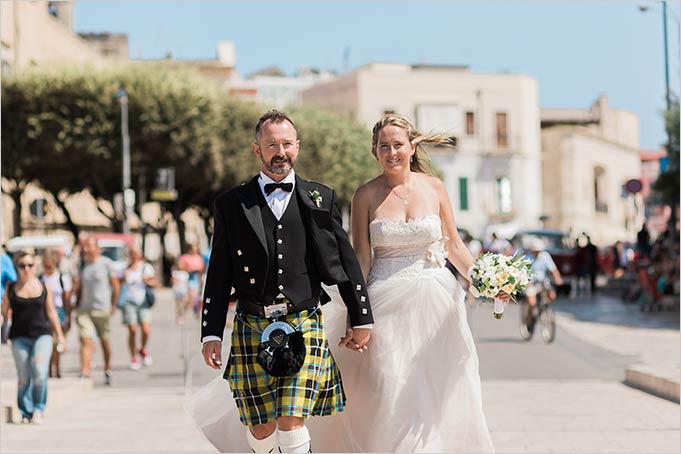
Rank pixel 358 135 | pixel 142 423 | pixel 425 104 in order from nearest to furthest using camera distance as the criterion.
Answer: pixel 142 423, pixel 358 135, pixel 425 104

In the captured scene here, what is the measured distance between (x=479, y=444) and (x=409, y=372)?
531 millimetres

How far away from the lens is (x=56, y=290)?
1542 cm

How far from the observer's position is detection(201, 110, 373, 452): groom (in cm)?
606

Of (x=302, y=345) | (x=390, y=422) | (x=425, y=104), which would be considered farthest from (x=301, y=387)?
(x=425, y=104)

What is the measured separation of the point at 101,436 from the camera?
10.7m

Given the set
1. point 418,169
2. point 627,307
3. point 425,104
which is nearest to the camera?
point 418,169

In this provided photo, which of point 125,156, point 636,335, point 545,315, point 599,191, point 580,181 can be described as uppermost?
point 125,156

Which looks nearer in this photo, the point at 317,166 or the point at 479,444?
the point at 479,444

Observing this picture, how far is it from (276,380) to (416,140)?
1730mm

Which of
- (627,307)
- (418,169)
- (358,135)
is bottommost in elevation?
(627,307)

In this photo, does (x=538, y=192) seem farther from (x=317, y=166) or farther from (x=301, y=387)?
(x=301, y=387)

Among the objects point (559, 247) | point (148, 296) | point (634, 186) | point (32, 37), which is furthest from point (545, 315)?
point (32, 37)

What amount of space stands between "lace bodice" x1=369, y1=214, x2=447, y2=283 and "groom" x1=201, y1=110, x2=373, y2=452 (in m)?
0.68

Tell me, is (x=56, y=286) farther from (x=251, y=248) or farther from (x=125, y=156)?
(x=125, y=156)
